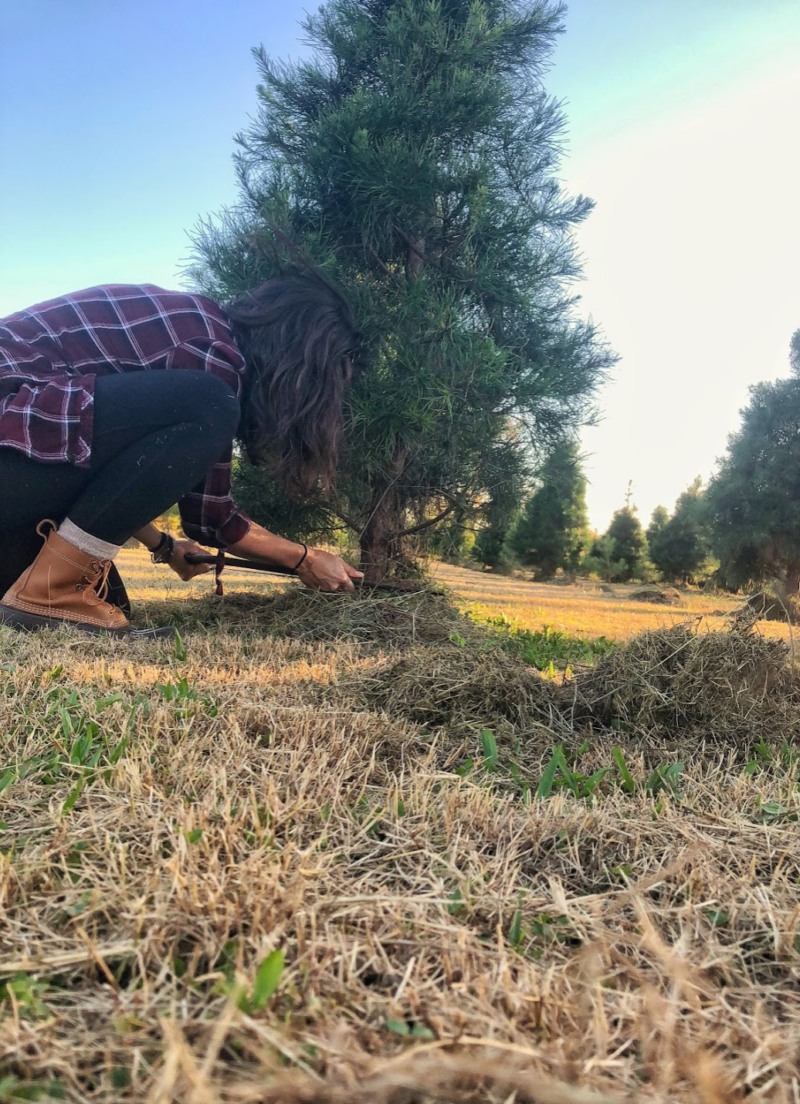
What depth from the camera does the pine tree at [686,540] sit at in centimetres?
1029

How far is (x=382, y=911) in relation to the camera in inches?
29.5

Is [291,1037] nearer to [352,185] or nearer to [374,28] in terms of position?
[352,185]

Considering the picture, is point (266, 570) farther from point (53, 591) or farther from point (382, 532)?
point (53, 591)

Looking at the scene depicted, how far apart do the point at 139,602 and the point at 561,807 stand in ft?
8.80

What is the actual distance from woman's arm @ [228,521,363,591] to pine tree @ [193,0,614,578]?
53cm

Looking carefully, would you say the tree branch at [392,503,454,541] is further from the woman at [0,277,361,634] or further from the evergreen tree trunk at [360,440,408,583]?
the woman at [0,277,361,634]

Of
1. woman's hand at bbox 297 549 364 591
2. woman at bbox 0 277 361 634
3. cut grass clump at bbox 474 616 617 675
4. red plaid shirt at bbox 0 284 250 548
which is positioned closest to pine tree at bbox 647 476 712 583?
cut grass clump at bbox 474 616 617 675

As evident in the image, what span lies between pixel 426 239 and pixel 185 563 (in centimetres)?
189

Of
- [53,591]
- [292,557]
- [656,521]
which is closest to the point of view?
[53,591]

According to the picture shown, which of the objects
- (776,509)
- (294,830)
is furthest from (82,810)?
(776,509)

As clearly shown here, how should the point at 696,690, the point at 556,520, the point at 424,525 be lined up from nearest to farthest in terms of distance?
the point at 696,690 < the point at 424,525 < the point at 556,520

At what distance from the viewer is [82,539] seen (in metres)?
2.37

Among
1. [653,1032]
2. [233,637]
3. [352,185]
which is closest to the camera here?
[653,1032]

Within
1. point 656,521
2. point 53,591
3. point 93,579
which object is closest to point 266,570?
point 93,579
